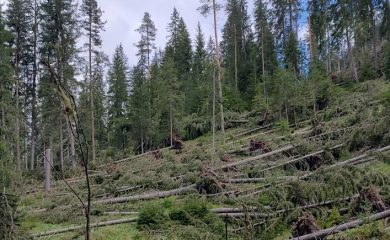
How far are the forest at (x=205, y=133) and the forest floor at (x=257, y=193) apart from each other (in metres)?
0.05

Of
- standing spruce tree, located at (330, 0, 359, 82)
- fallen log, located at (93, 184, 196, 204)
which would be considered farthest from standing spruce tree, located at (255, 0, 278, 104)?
fallen log, located at (93, 184, 196, 204)

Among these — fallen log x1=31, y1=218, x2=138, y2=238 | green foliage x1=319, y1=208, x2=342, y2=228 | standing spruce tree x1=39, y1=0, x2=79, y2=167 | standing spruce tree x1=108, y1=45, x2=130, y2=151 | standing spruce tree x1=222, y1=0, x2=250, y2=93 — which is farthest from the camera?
standing spruce tree x1=222, y1=0, x2=250, y2=93

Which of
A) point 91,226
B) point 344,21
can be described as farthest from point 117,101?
point 91,226

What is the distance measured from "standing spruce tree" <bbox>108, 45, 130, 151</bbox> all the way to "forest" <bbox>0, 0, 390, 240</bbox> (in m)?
0.20

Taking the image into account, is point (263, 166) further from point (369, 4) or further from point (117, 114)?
point (117, 114)

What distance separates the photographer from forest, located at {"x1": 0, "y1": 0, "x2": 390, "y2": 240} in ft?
34.2

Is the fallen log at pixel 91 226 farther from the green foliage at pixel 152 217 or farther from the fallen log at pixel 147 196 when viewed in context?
the fallen log at pixel 147 196

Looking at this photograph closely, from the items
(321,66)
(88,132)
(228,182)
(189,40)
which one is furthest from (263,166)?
Answer: (189,40)

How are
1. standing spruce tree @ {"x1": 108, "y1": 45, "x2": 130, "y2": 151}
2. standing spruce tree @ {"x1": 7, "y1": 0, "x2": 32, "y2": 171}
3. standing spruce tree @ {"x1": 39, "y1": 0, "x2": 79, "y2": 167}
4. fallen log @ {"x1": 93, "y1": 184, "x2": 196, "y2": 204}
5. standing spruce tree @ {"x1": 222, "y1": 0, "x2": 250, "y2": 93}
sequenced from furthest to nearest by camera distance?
1. standing spruce tree @ {"x1": 222, "y1": 0, "x2": 250, "y2": 93}
2. standing spruce tree @ {"x1": 108, "y1": 45, "x2": 130, "y2": 151}
3. standing spruce tree @ {"x1": 7, "y1": 0, "x2": 32, "y2": 171}
4. standing spruce tree @ {"x1": 39, "y1": 0, "x2": 79, "y2": 167}
5. fallen log @ {"x1": 93, "y1": 184, "x2": 196, "y2": 204}

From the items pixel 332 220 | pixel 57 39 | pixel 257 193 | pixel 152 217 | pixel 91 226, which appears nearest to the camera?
pixel 332 220

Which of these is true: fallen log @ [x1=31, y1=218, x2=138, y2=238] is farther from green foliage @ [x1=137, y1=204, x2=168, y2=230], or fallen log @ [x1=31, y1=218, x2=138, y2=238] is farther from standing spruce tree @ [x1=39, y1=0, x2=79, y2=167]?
standing spruce tree @ [x1=39, y1=0, x2=79, y2=167]

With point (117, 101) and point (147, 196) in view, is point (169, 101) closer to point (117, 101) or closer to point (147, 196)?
point (117, 101)

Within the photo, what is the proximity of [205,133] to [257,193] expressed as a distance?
2047 cm

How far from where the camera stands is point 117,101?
4453 centimetres
